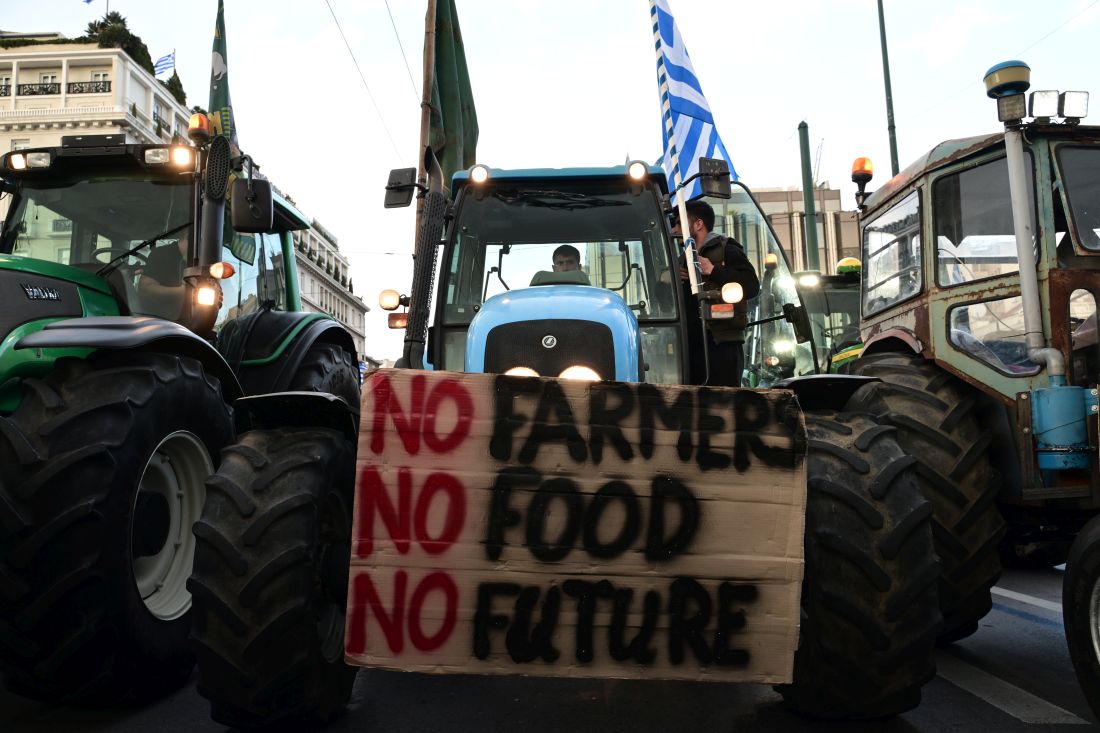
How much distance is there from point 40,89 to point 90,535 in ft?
271

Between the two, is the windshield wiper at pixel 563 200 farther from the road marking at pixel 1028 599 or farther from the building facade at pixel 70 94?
the building facade at pixel 70 94

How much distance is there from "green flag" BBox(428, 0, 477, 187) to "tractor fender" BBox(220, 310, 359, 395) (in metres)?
2.30

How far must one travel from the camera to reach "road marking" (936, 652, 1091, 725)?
11.5ft

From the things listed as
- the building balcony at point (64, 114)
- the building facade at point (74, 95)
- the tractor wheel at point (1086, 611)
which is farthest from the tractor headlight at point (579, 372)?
the building balcony at point (64, 114)

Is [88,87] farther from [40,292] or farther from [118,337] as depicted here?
[118,337]

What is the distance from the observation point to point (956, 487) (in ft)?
13.2

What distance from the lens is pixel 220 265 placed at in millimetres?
5090

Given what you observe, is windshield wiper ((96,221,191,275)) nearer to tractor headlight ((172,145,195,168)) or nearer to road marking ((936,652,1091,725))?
tractor headlight ((172,145,195,168))

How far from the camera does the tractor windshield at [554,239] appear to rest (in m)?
4.71

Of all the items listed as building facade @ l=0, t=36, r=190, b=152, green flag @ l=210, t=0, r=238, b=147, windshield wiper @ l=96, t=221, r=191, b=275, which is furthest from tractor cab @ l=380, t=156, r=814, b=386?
building facade @ l=0, t=36, r=190, b=152

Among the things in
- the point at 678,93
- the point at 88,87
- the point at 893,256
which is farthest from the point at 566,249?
the point at 88,87

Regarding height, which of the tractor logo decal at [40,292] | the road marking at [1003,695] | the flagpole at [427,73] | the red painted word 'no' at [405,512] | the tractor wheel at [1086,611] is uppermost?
the flagpole at [427,73]

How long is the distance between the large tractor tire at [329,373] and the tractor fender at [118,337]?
1767 mm

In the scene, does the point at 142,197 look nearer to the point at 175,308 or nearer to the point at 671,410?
the point at 175,308
